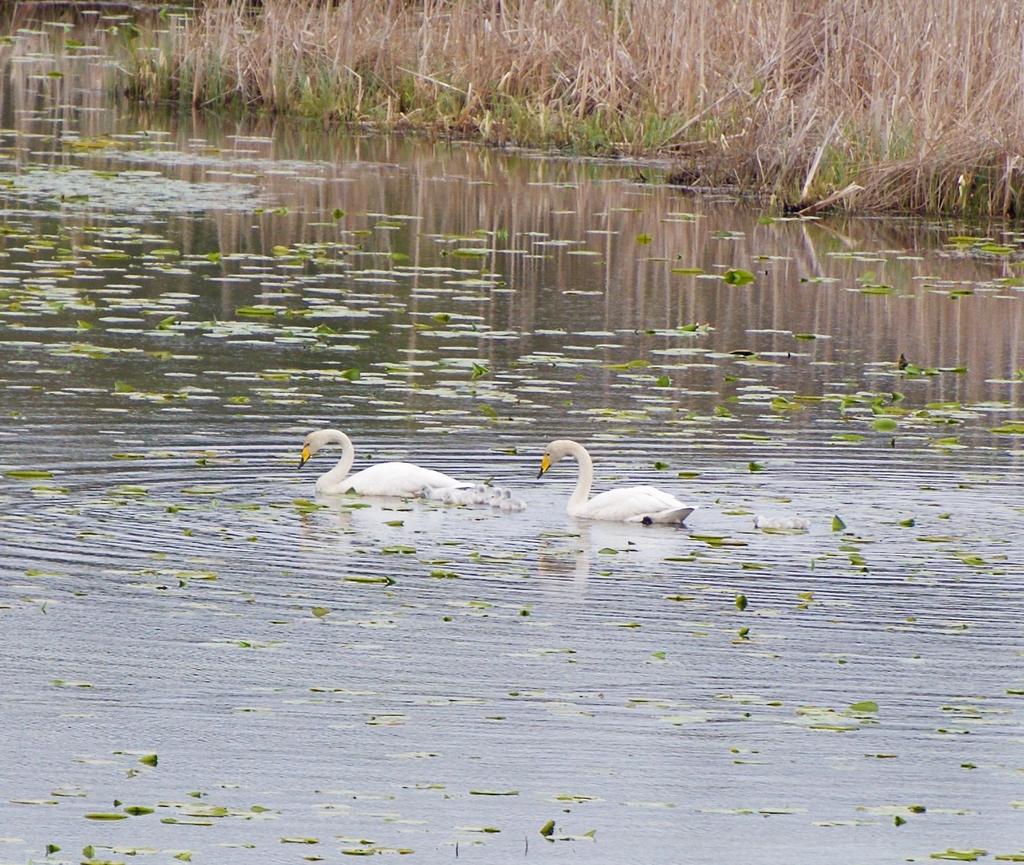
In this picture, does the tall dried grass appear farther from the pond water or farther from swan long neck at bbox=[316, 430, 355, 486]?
swan long neck at bbox=[316, 430, 355, 486]

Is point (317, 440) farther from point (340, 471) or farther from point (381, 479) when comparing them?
point (381, 479)

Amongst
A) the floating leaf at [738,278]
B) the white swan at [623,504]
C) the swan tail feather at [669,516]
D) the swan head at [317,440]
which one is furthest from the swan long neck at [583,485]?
the floating leaf at [738,278]

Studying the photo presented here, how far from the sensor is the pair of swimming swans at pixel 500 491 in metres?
9.27

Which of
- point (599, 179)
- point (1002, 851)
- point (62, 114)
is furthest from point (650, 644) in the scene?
point (62, 114)

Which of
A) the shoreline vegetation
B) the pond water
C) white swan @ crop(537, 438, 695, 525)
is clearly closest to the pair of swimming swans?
white swan @ crop(537, 438, 695, 525)

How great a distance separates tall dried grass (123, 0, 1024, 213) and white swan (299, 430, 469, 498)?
10836 millimetres

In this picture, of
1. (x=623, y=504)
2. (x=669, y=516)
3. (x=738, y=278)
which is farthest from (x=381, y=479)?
(x=738, y=278)

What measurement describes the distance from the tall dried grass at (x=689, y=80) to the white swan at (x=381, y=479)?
10836mm

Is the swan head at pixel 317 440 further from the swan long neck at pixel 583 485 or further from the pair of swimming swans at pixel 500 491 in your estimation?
the swan long neck at pixel 583 485

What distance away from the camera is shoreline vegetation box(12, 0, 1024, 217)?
20031 millimetres

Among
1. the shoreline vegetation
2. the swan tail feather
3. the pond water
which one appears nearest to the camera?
the pond water

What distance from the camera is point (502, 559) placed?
28.3ft

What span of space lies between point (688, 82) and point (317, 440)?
13.4 metres

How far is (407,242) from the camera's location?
18312 millimetres
